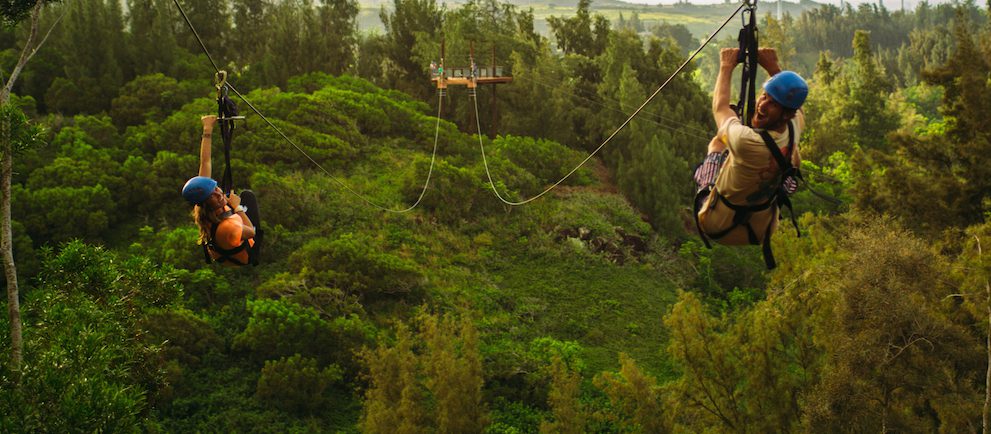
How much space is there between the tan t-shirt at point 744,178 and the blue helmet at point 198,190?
312 centimetres

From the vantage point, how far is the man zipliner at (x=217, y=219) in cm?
569

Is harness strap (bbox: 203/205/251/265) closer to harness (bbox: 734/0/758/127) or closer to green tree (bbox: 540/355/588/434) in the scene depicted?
harness (bbox: 734/0/758/127)

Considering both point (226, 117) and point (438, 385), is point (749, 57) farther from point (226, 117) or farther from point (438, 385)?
point (438, 385)

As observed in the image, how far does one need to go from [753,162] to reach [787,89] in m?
0.38

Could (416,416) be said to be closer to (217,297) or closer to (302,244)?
(217,297)

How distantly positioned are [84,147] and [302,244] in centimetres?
679

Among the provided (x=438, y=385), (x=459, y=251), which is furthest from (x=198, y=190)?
(x=459, y=251)

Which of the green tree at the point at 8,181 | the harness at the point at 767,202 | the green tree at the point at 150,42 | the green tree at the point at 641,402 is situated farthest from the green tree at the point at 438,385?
the green tree at the point at 150,42

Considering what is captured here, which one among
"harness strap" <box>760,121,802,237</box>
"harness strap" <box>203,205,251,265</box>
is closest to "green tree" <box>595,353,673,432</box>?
"harness strap" <box>203,205,251,265</box>

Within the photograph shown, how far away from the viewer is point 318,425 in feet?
50.6

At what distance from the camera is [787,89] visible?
3.95 metres

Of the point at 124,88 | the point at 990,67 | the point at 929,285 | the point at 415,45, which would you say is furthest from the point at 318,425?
the point at 415,45

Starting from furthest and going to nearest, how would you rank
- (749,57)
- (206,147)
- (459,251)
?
(459,251) < (206,147) < (749,57)

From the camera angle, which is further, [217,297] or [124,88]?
[124,88]
